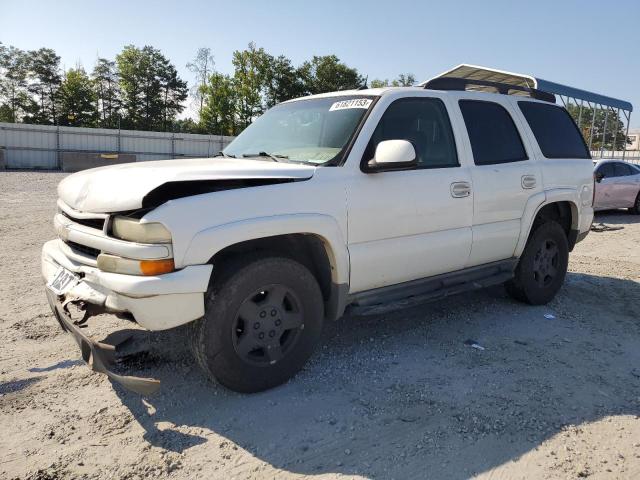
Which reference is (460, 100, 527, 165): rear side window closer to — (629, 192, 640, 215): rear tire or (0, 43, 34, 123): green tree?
(629, 192, 640, 215): rear tire

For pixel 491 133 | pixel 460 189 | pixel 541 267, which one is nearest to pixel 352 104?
pixel 460 189

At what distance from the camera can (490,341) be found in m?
4.21

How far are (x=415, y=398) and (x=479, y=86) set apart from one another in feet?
10.0

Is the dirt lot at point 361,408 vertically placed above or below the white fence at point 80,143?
below

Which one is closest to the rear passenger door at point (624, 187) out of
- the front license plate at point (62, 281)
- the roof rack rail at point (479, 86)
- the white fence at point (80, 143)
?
the roof rack rail at point (479, 86)

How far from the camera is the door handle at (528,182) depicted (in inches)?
182

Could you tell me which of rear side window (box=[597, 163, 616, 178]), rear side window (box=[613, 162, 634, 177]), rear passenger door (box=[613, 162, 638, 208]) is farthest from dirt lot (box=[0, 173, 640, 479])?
rear side window (box=[613, 162, 634, 177])

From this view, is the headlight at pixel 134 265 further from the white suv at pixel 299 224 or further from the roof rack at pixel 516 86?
the roof rack at pixel 516 86

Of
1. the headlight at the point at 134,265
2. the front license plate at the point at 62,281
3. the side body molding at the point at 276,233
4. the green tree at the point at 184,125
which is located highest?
the green tree at the point at 184,125

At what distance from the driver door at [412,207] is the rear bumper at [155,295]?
1136mm

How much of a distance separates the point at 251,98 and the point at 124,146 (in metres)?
16.9

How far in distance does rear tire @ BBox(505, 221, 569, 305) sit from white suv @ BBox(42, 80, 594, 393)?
18 centimetres

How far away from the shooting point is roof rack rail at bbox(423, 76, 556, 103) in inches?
167

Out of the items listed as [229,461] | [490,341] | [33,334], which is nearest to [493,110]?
[490,341]
